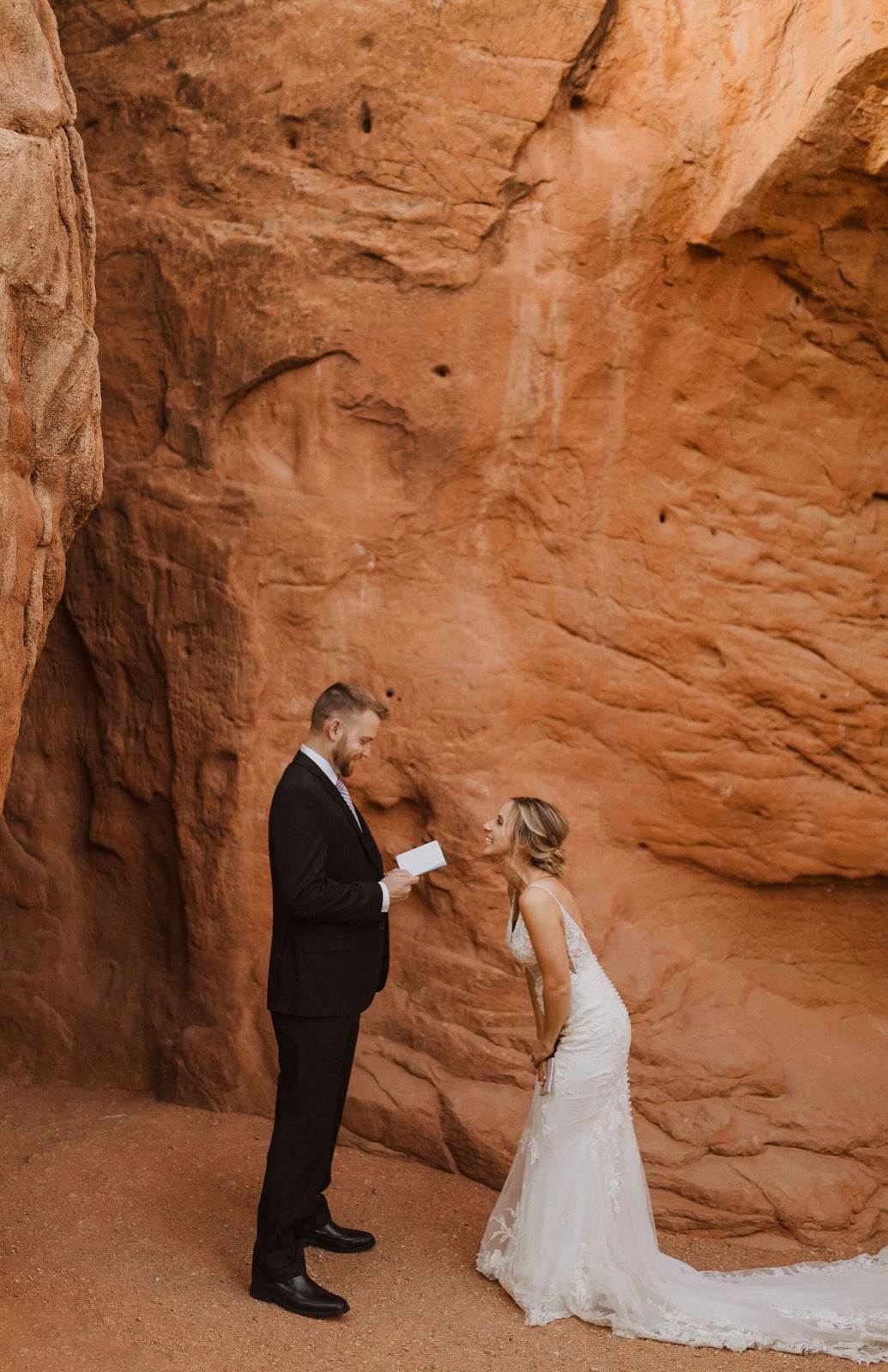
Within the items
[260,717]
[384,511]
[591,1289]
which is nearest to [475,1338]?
[591,1289]

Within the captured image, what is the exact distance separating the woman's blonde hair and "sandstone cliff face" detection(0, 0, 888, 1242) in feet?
4.61

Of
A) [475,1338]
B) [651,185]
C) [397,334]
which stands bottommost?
[475,1338]

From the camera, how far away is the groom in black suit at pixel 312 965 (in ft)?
15.1

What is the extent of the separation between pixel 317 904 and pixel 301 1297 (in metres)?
1.36

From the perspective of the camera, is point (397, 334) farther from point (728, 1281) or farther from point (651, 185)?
point (728, 1281)

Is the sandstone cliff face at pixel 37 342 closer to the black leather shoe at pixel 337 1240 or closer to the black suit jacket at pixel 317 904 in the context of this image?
the black suit jacket at pixel 317 904

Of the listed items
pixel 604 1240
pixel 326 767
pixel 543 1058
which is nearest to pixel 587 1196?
pixel 604 1240

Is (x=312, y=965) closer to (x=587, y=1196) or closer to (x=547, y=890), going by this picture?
(x=547, y=890)

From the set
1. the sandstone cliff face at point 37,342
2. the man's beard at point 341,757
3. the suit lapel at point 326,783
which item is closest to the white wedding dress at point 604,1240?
the suit lapel at point 326,783

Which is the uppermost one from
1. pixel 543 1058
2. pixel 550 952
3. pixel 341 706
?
pixel 341 706

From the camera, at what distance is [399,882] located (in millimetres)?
4840

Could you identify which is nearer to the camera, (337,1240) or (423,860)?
(423,860)

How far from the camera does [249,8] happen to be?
6.04m

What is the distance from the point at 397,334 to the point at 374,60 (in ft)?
3.97
